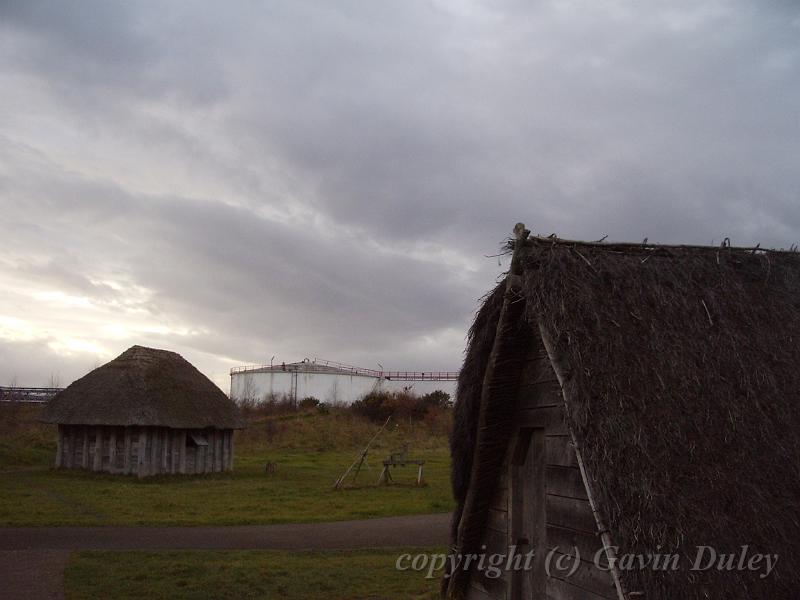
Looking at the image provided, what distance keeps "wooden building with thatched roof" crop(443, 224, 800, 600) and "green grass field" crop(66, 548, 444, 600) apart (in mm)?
3423

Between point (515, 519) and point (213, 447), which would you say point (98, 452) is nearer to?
point (213, 447)

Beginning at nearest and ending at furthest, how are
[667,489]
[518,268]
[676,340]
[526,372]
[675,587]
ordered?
[675,587] → [667,489] → [676,340] → [518,268] → [526,372]

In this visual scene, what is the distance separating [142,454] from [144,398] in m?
2.20

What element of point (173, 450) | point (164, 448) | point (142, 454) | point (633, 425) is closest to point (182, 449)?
point (173, 450)

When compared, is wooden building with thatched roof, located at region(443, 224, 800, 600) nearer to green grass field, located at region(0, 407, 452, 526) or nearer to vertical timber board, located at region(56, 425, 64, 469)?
green grass field, located at region(0, 407, 452, 526)

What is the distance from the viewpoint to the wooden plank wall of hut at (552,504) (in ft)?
18.4

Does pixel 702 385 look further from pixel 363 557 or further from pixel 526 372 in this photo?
pixel 363 557

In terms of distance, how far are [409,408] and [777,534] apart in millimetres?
50118

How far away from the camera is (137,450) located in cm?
2753

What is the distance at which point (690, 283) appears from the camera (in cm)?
635

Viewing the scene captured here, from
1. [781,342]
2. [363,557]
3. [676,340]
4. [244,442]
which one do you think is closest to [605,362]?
[676,340]

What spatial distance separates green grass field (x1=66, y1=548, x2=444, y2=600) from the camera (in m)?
10.3

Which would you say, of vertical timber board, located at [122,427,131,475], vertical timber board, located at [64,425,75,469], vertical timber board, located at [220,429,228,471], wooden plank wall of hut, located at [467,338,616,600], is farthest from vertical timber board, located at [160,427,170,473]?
wooden plank wall of hut, located at [467,338,616,600]

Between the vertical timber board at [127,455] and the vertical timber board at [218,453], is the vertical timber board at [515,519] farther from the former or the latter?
the vertical timber board at [218,453]
